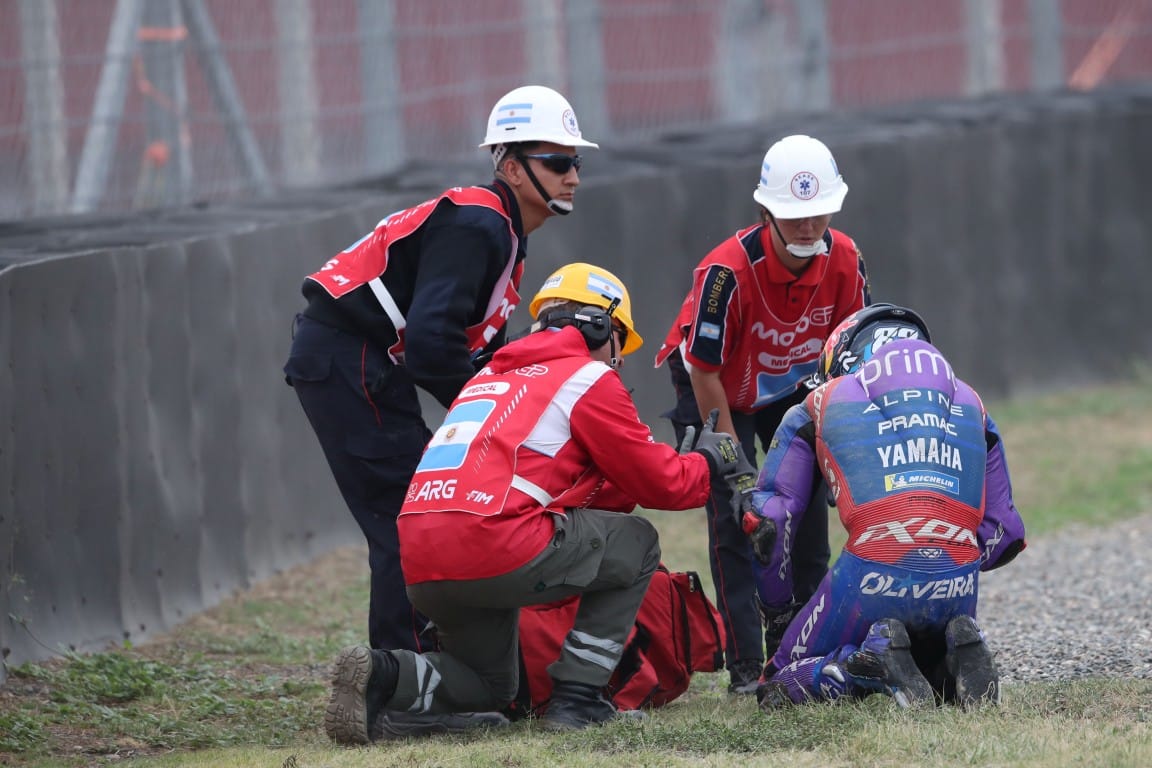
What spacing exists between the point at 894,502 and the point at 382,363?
188 cm

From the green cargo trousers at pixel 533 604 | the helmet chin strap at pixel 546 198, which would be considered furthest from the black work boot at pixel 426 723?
the helmet chin strap at pixel 546 198

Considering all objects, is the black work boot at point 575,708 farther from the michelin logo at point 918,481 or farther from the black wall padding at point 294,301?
the black wall padding at point 294,301

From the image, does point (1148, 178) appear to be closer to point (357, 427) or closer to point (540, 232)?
point (540, 232)

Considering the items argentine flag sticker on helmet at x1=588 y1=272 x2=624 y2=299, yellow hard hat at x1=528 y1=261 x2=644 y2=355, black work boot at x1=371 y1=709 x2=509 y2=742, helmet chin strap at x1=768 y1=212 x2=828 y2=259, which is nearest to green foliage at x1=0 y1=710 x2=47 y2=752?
black work boot at x1=371 y1=709 x2=509 y2=742

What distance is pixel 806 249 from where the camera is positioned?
21.4 ft

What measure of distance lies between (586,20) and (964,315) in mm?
3524

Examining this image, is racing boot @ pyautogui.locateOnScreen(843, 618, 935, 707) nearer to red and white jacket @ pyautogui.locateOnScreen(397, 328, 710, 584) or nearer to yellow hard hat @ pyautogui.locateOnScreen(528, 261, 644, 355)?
red and white jacket @ pyautogui.locateOnScreen(397, 328, 710, 584)

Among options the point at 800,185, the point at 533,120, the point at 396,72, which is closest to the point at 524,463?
A: the point at 533,120

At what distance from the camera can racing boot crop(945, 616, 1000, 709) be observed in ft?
Answer: 17.3

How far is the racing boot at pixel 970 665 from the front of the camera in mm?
5273

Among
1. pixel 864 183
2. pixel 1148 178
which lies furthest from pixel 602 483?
pixel 1148 178

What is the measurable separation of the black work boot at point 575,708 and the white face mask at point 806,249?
6.14 ft

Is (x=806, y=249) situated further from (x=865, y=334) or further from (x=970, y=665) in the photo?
(x=970, y=665)

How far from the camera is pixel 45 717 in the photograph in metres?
5.89
